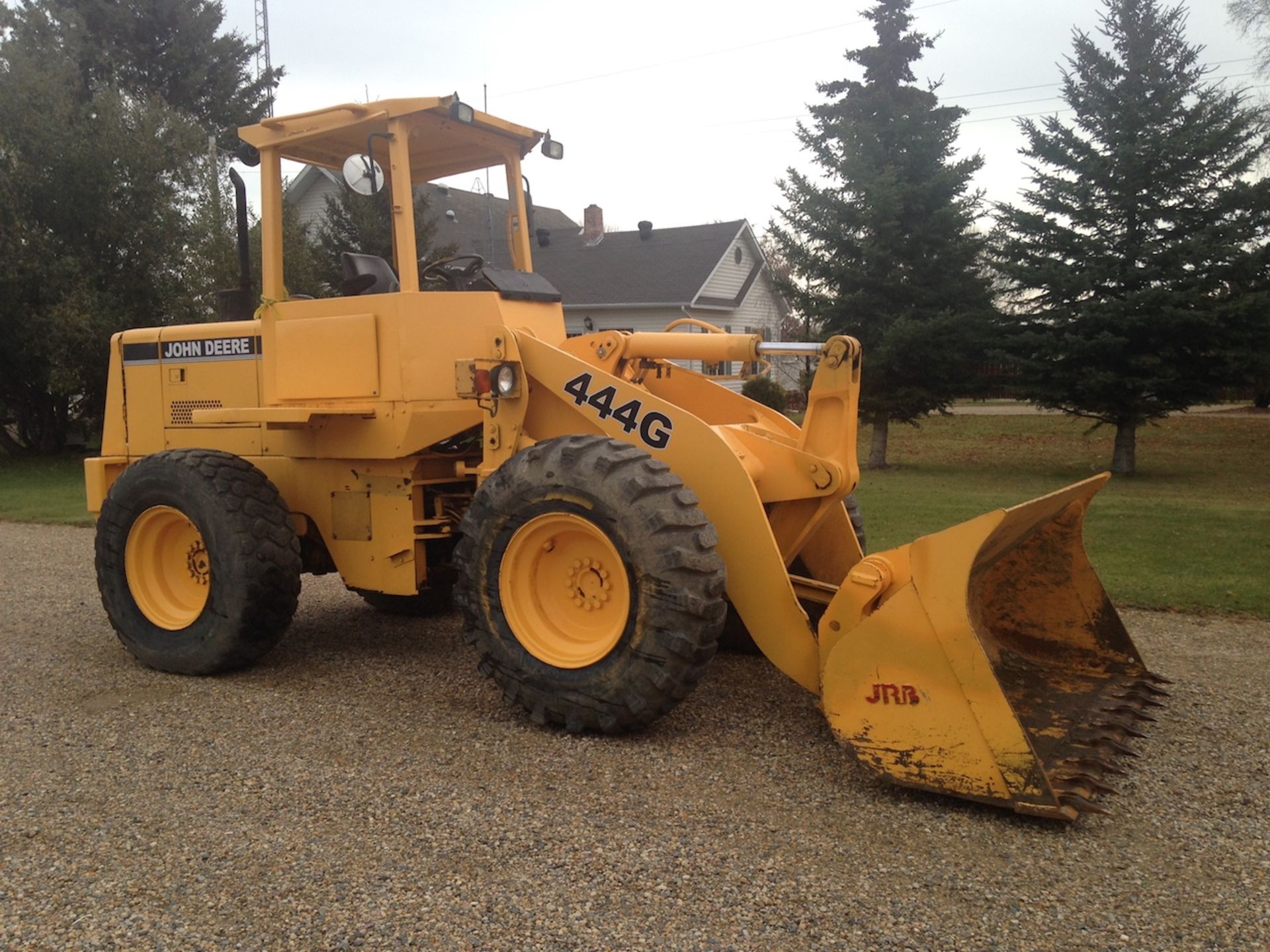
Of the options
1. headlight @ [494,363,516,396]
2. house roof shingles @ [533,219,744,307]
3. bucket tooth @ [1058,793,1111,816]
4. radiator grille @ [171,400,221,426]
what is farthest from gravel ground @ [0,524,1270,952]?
house roof shingles @ [533,219,744,307]

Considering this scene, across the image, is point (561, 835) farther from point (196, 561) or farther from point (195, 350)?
point (195, 350)

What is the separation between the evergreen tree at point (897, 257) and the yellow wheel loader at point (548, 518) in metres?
11.3

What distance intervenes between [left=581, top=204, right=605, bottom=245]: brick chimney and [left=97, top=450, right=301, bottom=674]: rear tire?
25762 mm

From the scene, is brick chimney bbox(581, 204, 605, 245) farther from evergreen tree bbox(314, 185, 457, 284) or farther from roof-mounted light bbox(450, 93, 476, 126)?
roof-mounted light bbox(450, 93, 476, 126)

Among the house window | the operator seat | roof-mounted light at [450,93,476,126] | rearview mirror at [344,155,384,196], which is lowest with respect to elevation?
the house window

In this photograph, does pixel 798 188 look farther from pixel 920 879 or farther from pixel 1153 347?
pixel 920 879

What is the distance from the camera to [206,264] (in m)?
20.2

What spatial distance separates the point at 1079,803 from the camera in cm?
366

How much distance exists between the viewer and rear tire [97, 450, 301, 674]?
18.3ft

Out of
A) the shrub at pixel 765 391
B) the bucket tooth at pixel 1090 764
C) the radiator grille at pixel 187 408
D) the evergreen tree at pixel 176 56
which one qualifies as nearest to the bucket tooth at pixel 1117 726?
the bucket tooth at pixel 1090 764

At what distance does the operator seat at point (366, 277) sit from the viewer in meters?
5.70

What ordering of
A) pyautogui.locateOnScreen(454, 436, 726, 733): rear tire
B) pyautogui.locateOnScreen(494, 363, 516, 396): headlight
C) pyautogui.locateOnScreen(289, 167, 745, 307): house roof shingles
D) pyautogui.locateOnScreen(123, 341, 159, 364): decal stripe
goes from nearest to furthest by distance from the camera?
1. pyautogui.locateOnScreen(454, 436, 726, 733): rear tire
2. pyautogui.locateOnScreen(494, 363, 516, 396): headlight
3. pyautogui.locateOnScreen(123, 341, 159, 364): decal stripe
4. pyautogui.locateOnScreen(289, 167, 745, 307): house roof shingles

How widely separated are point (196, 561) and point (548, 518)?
256 centimetres

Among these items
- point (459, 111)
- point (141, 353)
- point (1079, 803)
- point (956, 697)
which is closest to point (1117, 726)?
point (1079, 803)
